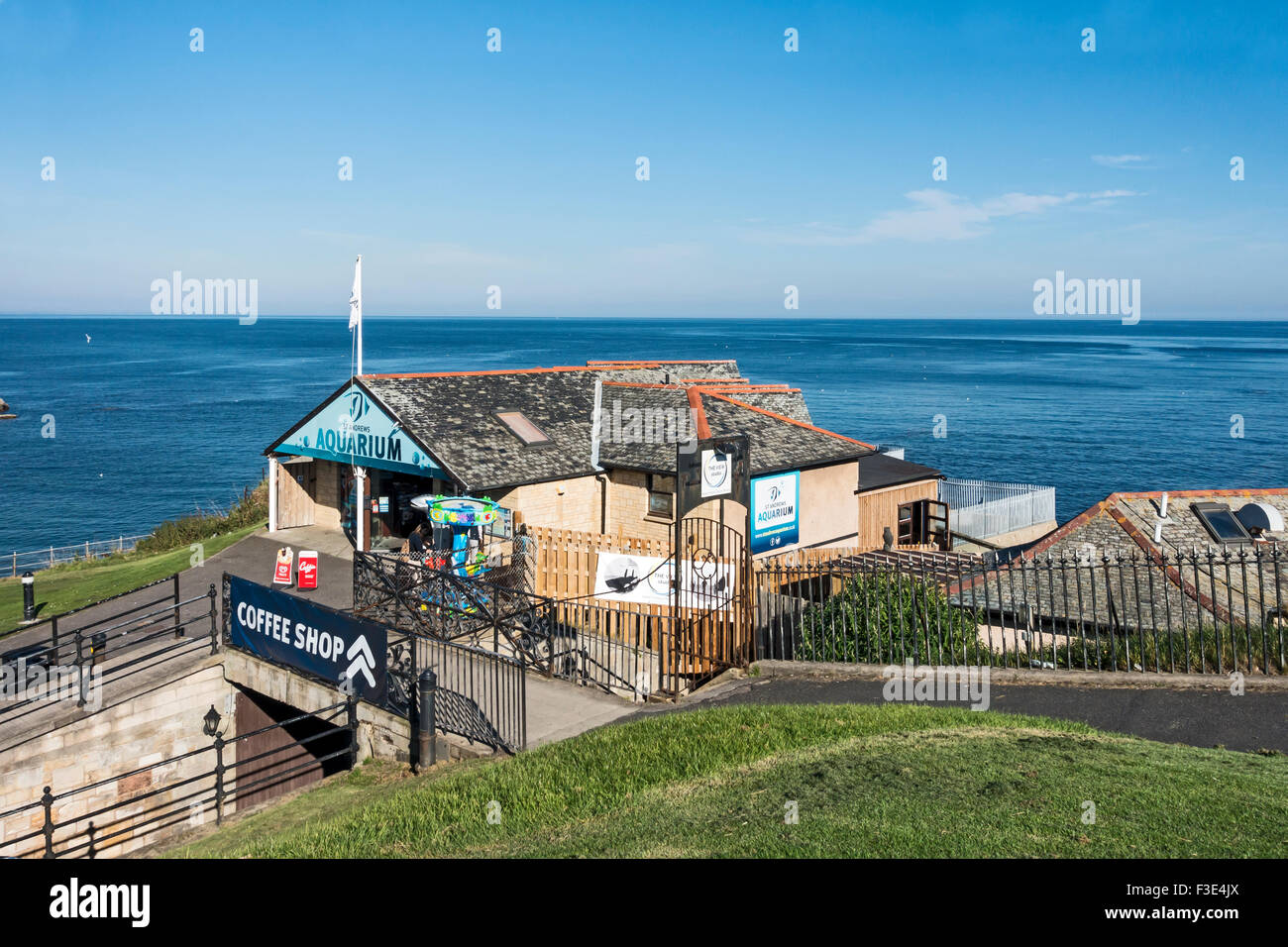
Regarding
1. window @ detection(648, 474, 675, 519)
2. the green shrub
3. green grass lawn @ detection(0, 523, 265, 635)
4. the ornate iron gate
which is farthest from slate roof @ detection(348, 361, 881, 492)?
the green shrub

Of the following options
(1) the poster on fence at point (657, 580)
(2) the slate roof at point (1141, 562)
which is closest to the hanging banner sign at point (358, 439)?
(1) the poster on fence at point (657, 580)

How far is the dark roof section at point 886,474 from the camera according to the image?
28541mm

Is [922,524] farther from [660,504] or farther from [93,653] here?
[93,653]

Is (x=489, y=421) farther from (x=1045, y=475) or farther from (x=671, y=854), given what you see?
(x=1045, y=475)

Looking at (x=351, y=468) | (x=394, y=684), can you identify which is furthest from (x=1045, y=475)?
(x=394, y=684)

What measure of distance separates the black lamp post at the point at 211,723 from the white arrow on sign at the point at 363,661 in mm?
3742

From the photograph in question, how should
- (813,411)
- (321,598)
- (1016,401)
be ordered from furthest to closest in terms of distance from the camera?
(1016,401) < (813,411) < (321,598)

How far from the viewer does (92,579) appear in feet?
87.7

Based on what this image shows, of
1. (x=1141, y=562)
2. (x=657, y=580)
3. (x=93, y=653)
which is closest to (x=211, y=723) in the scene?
(x=93, y=653)

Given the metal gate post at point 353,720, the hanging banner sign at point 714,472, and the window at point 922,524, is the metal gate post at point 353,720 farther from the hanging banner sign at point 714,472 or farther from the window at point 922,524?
the window at point 922,524

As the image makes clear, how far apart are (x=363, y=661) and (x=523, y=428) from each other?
40.1 ft

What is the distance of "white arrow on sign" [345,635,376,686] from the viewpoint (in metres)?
14.2
